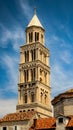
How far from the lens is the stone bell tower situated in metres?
100

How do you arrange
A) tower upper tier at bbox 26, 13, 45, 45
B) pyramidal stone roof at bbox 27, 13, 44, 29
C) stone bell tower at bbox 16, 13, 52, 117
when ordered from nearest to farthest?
stone bell tower at bbox 16, 13, 52, 117 < tower upper tier at bbox 26, 13, 45, 45 < pyramidal stone roof at bbox 27, 13, 44, 29

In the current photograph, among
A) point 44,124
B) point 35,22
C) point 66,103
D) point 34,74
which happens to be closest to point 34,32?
point 35,22

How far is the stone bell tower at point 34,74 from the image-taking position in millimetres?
100438

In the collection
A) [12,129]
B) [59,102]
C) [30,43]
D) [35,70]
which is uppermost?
[30,43]

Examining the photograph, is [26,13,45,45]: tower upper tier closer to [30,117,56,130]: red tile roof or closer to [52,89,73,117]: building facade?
[52,89,73,117]: building facade

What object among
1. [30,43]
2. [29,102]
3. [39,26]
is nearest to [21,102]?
[29,102]

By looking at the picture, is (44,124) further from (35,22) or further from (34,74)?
(35,22)

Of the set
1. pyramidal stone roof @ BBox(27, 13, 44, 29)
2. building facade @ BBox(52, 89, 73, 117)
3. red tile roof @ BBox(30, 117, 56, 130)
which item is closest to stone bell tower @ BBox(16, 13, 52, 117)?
pyramidal stone roof @ BBox(27, 13, 44, 29)

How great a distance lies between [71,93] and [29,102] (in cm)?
4307

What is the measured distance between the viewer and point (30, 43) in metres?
110

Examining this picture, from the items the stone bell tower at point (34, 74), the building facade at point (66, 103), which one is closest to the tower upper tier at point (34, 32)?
the stone bell tower at point (34, 74)

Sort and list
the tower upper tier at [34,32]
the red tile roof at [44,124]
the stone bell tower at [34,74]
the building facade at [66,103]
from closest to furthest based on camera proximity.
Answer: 1. the red tile roof at [44,124]
2. the building facade at [66,103]
3. the stone bell tower at [34,74]
4. the tower upper tier at [34,32]

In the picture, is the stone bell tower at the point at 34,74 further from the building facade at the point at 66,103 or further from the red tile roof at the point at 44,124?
the red tile roof at the point at 44,124

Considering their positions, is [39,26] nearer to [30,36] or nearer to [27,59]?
[30,36]
